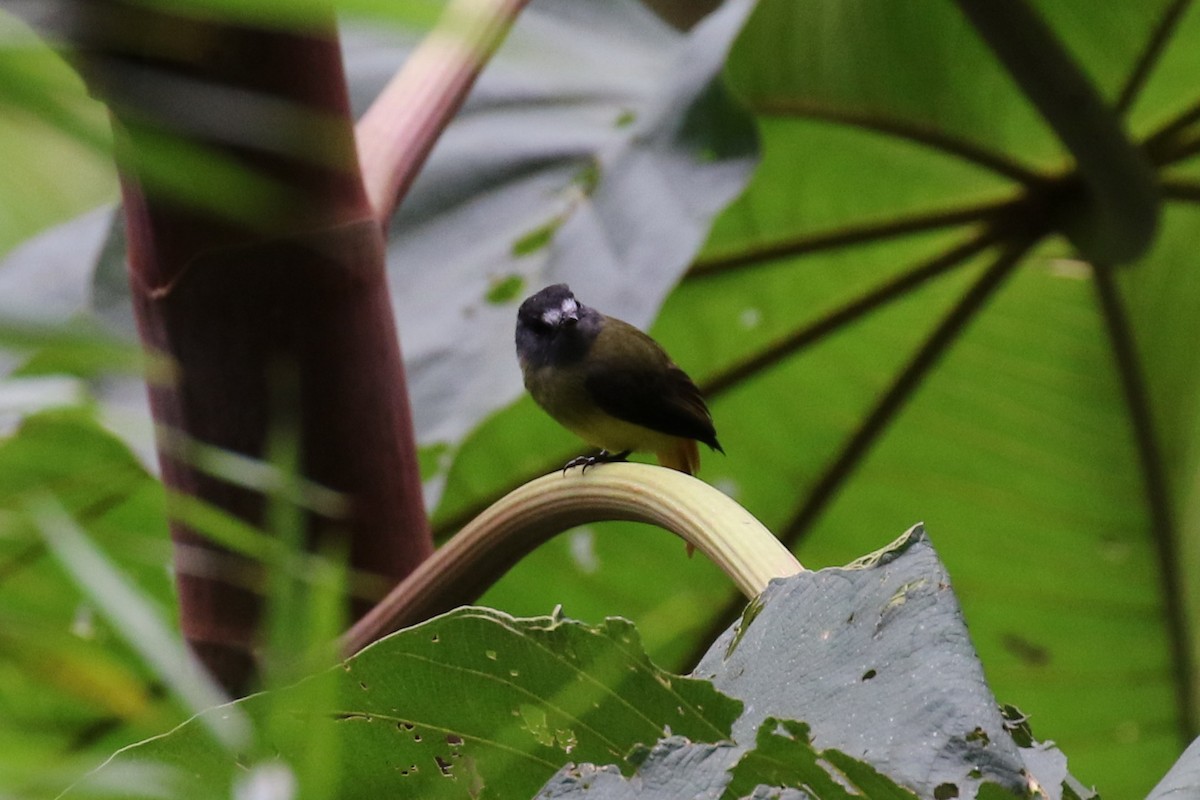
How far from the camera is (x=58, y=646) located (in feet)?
1.48

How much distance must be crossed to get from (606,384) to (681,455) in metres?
0.19

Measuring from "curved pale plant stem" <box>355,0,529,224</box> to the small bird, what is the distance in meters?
0.42

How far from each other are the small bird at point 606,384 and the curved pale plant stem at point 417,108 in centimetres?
42

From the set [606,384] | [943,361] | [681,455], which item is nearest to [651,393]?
[606,384]

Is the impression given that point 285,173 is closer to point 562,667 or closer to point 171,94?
point 171,94

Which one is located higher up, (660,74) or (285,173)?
(660,74)

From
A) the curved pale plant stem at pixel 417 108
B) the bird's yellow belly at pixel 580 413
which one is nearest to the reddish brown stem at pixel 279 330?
the curved pale plant stem at pixel 417 108

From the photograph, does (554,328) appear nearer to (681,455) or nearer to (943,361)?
(681,455)

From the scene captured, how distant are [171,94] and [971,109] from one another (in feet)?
3.98

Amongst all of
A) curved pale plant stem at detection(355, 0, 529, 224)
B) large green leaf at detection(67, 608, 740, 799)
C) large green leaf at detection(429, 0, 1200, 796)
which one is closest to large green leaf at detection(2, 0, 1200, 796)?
large green leaf at detection(429, 0, 1200, 796)

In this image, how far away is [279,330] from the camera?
951mm

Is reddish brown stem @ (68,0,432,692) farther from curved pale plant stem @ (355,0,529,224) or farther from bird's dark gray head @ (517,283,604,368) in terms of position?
bird's dark gray head @ (517,283,604,368)

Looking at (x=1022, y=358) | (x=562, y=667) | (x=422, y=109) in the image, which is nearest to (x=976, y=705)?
(x=562, y=667)

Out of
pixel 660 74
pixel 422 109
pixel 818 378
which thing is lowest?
pixel 422 109
